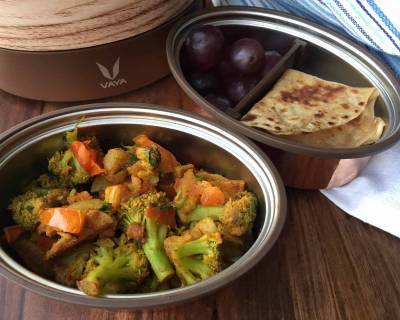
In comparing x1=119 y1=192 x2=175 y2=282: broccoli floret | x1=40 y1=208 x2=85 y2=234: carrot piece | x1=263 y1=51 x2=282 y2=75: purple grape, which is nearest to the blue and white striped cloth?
x1=263 y1=51 x2=282 y2=75: purple grape

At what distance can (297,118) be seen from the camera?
0.86 metres

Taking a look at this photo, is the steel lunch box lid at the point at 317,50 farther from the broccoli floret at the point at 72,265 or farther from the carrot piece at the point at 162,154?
the broccoli floret at the point at 72,265

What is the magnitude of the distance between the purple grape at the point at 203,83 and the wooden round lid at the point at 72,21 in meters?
0.13

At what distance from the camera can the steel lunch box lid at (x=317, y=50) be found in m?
0.91

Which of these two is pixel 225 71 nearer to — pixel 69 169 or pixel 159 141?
pixel 159 141

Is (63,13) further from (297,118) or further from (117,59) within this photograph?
(297,118)

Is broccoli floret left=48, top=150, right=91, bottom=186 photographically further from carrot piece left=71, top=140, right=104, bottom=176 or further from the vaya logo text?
the vaya logo text

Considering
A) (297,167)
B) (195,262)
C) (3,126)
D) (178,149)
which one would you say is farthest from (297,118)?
(3,126)

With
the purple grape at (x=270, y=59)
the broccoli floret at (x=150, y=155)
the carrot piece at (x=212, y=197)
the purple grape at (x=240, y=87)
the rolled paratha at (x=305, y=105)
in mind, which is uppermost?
the purple grape at (x=270, y=59)

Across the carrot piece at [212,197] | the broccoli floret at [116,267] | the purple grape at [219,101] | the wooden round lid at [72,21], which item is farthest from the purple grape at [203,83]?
the broccoli floret at [116,267]

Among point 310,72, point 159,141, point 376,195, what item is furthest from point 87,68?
point 376,195

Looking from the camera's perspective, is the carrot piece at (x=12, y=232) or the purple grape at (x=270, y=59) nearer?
the carrot piece at (x=12, y=232)

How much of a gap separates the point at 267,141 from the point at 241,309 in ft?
0.85

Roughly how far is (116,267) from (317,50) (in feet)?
2.12
